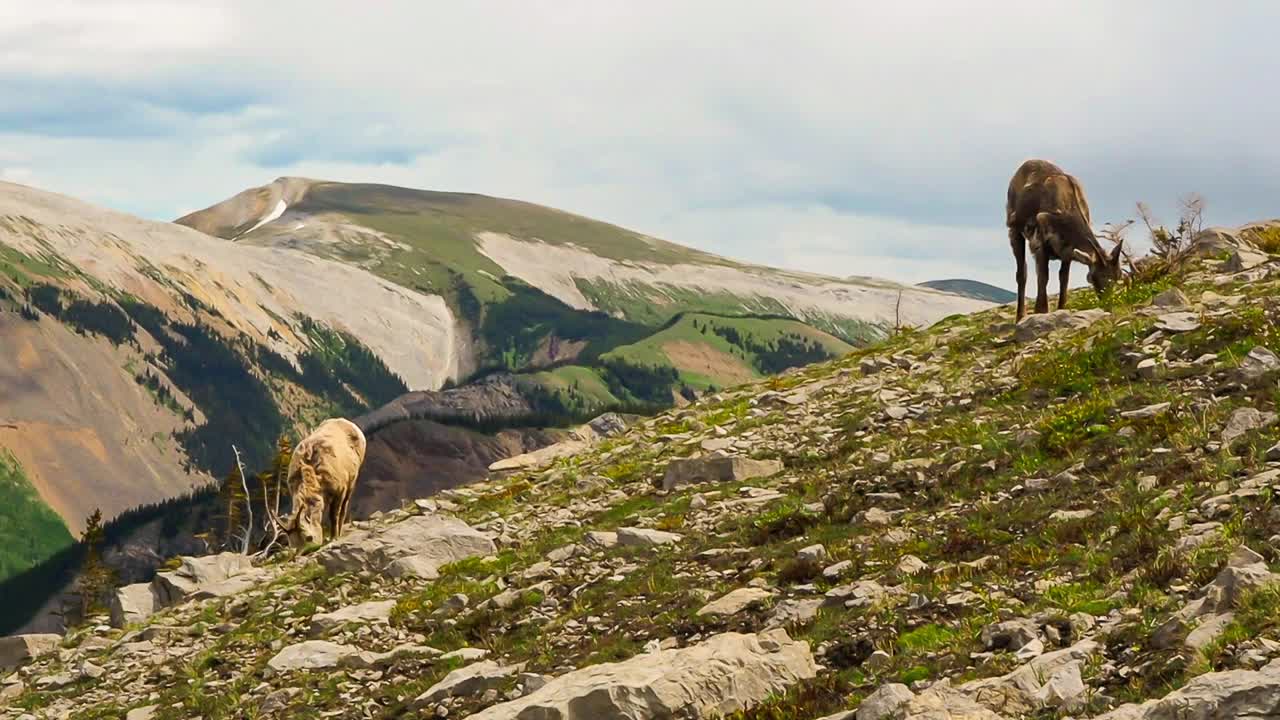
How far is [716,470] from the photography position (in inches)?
784

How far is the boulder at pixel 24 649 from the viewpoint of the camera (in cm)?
1959

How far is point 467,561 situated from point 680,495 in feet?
11.3

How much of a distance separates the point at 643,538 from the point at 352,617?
386cm

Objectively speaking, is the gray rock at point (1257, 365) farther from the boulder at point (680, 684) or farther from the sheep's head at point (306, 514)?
the sheep's head at point (306, 514)

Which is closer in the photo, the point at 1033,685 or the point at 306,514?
the point at 1033,685

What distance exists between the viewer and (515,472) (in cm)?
2817

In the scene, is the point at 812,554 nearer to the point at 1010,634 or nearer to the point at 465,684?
the point at 1010,634

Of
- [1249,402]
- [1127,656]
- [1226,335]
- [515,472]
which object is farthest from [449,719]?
[515,472]

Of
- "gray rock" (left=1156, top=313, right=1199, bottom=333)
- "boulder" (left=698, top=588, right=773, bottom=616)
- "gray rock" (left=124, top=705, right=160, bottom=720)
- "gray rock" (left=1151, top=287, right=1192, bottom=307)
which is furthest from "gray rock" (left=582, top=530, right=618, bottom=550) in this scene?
"gray rock" (left=1151, top=287, right=1192, bottom=307)

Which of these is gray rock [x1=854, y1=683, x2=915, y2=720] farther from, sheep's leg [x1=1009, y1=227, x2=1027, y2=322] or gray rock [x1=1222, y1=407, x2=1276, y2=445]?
sheep's leg [x1=1009, y1=227, x2=1027, y2=322]

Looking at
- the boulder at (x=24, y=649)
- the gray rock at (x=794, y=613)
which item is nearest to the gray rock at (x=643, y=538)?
the gray rock at (x=794, y=613)

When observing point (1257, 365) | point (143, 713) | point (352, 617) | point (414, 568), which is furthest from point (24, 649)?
point (1257, 365)

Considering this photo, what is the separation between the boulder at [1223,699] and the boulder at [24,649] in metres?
17.1

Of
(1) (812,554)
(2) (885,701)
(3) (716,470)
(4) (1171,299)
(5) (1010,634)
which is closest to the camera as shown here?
(2) (885,701)
